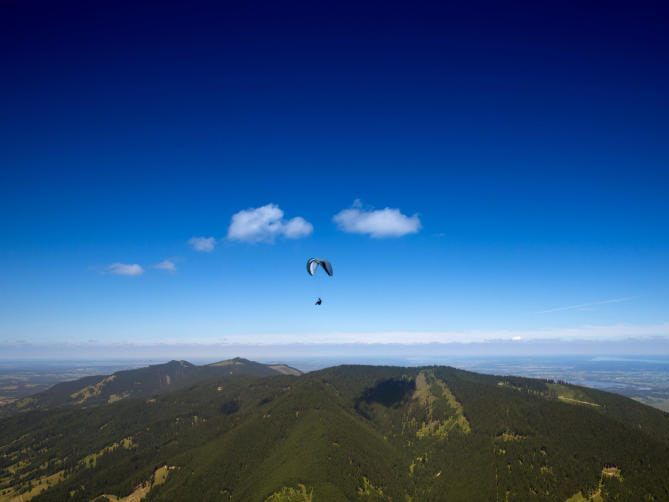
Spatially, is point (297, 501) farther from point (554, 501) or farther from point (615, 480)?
point (615, 480)

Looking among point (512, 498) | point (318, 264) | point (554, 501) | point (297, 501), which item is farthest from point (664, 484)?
point (318, 264)

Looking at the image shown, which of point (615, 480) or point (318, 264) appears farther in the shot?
point (615, 480)

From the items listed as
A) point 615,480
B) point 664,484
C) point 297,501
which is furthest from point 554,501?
point 297,501

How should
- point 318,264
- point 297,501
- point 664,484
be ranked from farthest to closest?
point 297,501, point 664,484, point 318,264

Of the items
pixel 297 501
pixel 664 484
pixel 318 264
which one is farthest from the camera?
pixel 297 501

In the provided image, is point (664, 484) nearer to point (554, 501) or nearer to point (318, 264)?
point (554, 501)

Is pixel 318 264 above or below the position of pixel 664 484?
above
